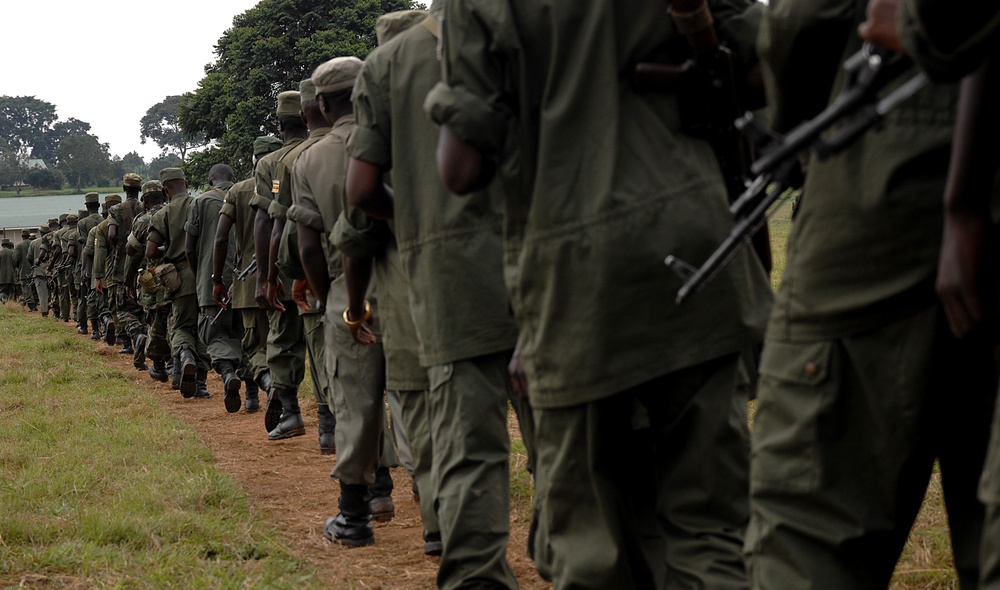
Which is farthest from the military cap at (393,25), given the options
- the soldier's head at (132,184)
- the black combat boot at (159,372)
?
the soldier's head at (132,184)

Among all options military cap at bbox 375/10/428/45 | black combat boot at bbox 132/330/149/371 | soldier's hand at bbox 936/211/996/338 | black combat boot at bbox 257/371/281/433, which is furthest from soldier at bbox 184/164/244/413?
soldier's hand at bbox 936/211/996/338

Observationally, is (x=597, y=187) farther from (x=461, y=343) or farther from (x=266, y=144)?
(x=266, y=144)

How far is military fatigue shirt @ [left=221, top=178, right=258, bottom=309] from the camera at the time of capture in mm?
9922

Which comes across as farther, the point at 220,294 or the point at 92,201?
the point at 92,201

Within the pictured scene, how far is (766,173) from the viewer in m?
2.20

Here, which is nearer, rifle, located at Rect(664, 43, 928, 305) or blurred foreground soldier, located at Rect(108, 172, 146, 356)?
rifle, located at Rect(664, 43, 928, 305)

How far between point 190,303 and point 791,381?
10.7 metres

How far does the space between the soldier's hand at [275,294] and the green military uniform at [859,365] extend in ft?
21.0

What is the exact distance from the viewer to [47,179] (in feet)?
292

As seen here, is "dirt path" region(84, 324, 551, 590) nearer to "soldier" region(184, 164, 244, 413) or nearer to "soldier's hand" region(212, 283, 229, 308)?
"soldier" region(184, 164, 244, 413)

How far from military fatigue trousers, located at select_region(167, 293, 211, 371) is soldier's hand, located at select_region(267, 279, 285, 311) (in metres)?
3.63

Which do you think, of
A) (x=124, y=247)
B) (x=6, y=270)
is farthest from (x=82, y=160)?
(x=124, y=247)

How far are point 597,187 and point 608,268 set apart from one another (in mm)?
183

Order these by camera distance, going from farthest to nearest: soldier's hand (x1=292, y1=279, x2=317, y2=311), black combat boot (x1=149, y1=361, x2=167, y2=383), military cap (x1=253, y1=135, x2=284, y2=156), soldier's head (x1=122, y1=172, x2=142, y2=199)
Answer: soldier's head (x1=122, y1=172, x2=142, y2=199)
black combat boot (x1=149, y1=361, x2=167, y2=383)
military cap (x1=253, y1=135, x2=284, y2=156)
soldier's hand (x1=292, y1=279, x2=317, y2=311)
